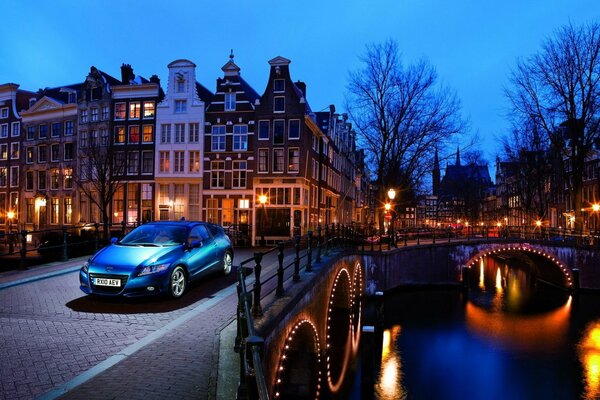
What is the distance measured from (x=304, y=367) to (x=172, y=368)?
852 centimetres

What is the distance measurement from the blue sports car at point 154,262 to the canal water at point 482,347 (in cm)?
546

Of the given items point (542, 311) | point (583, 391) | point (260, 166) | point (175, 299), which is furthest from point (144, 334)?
point (260, 166)

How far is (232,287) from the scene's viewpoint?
11.7m

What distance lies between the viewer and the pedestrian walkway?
519 cm

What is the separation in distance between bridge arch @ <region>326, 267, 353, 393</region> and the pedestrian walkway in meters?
9.39

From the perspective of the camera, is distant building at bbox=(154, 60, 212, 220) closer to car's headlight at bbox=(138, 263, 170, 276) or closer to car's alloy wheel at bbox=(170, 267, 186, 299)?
car's alloy wheel at bbox=(170, 267, 186, 299)

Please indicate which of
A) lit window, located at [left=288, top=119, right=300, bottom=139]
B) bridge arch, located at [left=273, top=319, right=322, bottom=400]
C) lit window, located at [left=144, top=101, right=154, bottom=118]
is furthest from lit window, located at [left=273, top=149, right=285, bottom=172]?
bridge arch, located at [left=273, top=319, right=322, bottom=400]

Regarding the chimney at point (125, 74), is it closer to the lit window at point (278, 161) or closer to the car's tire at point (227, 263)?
the lit window at point (278, 161)

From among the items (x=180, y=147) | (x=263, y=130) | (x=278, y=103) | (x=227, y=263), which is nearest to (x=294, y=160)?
(x=263, y=130)

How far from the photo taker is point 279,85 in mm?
34562

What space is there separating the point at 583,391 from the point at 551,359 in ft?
10.3

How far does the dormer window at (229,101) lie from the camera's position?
117 feet

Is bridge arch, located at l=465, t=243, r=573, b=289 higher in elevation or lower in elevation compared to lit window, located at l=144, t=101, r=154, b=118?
lower

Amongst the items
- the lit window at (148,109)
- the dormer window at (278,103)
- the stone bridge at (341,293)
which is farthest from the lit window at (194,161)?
the stone bridge at (341,293)
